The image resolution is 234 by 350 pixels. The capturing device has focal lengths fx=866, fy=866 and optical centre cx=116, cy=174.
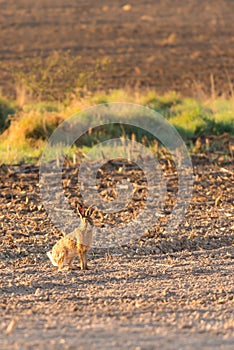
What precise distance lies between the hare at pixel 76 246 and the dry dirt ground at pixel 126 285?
0.35 ft

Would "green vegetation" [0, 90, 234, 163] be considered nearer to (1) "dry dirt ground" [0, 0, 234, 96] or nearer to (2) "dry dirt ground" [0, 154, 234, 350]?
(1) "dry dirt ground" [0, 0, 234, 96]

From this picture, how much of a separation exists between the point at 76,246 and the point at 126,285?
0.66 meters

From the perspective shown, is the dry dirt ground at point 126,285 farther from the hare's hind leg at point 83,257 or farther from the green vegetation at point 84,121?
the green vegetation at point 84,121

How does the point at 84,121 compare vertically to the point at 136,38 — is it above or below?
below

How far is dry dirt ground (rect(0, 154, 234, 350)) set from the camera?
5.13 meters

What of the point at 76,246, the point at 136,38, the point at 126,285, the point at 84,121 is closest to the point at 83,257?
the point at 76,246

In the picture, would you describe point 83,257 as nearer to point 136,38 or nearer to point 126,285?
point 126,285

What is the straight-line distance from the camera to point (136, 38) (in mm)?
33469

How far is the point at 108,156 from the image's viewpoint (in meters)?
12.7

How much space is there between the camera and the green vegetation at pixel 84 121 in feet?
45.1

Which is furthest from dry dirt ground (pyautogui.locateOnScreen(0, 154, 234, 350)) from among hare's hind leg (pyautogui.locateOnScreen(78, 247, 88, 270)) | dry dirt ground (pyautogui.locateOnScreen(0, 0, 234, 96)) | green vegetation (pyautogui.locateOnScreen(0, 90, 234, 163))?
dry dirt ground (pyautogui.locateOnScreen(0, 0, 234, 96))

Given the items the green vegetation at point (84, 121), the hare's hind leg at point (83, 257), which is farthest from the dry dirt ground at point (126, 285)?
the green vegetation at point (84, 121)

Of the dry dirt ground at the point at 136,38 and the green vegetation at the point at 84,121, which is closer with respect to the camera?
the green vegetation at the point at 84,121

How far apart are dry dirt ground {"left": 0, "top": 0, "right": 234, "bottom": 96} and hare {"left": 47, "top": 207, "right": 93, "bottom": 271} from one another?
37.1 ft
